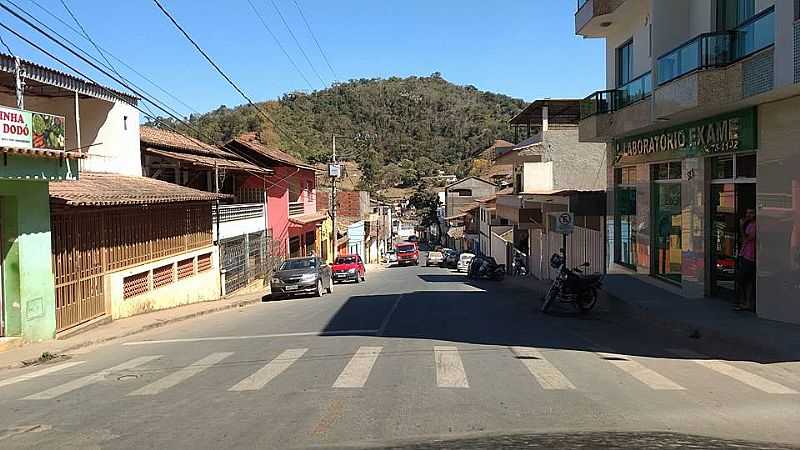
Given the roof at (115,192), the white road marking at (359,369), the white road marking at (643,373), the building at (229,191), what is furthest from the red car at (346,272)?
the white road marking at (643,373)

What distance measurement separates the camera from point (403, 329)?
15078 mm

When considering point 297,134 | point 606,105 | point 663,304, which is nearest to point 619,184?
point 606,105

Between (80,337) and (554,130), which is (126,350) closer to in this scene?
(80,337)

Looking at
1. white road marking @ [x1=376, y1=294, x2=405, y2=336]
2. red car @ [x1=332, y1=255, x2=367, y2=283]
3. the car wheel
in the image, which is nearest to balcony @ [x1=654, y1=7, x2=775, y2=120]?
white road marking @ [x1=376, y1=294, x2=405, y2=336]

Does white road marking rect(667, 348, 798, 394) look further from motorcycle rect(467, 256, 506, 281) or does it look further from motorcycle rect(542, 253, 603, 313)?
motorcycle rect(467, 256, 506, 281)

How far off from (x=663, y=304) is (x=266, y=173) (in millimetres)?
25664

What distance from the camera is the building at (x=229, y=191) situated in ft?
94.0

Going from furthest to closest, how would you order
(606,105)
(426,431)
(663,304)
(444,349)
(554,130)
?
1. (554,130)
2. (606,105)
3. (663,304)
4. (444,349)
5. (426,431)

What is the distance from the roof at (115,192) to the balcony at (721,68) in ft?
43.0

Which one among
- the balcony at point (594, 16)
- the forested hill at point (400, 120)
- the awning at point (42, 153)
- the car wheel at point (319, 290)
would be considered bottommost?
the car wheel at point (319, 290)

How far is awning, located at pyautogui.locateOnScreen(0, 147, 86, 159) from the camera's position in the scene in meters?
12.7

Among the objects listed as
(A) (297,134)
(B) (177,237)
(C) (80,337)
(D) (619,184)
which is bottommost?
(C) (80,337)

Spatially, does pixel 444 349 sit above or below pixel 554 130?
below

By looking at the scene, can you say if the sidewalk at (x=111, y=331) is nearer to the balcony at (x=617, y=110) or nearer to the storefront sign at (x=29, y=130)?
the storefront sign at (x=29, y=130)
